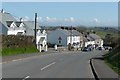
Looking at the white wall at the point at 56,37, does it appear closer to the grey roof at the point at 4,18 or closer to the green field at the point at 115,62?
the grey roof at the point at 4,18

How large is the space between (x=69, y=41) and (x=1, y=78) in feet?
360

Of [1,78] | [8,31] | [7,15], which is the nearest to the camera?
[1,78]

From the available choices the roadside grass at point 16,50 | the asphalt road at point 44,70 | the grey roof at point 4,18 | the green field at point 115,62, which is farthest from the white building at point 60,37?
the asphalt road at point 44,70

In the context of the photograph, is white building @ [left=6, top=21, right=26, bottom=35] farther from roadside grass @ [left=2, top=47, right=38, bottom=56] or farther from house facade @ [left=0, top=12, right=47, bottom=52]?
roadside grass @ [left=2, top=47, right=38, bottom=56]

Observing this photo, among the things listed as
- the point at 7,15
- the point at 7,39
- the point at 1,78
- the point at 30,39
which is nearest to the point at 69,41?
the point at 7,15

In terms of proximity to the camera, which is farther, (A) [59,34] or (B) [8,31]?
(A) [59,34]

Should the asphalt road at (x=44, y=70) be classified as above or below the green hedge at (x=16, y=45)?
below

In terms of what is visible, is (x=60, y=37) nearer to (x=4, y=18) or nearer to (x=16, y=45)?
(x=4, y=18)

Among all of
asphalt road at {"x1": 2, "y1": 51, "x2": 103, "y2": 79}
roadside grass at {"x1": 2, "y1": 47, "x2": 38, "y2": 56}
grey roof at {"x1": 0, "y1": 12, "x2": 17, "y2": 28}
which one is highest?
grey roof at {"x1": 0, "y1": 12, "x2": 17, "y2": 28}

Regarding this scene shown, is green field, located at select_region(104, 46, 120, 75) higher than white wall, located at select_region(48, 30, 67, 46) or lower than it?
lower

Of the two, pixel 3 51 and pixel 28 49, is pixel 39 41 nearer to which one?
pixel 28 49

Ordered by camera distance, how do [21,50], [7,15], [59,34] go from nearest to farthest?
[21,50] → [7,15] → [59,34]

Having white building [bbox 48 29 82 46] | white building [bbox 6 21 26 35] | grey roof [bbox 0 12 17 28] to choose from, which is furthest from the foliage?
white building [bbox 48 29 82 46]

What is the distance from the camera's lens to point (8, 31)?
74000mm
